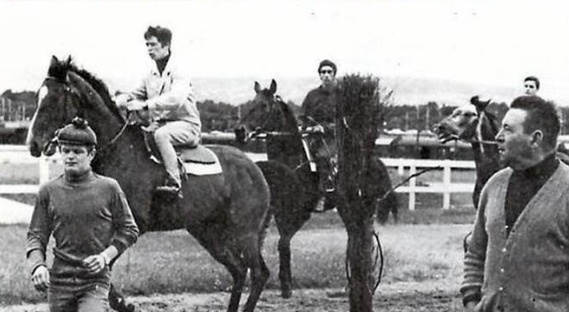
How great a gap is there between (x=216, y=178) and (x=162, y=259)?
9.59ft

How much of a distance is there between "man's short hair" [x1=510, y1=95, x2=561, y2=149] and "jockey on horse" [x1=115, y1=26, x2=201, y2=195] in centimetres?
466

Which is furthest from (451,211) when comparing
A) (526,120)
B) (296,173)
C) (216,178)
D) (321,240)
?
(526,120)

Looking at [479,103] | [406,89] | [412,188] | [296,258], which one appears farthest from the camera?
[412,188]

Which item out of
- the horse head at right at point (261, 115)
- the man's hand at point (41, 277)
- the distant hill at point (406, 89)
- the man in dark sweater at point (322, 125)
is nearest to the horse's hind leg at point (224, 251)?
the horse head at right at point (261, 115)

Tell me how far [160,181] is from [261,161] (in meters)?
2.40

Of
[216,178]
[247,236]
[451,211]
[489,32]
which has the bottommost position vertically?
[451,211]

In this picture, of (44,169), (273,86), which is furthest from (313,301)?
(44,169)

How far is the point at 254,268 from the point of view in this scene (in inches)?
349

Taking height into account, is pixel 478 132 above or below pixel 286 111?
below

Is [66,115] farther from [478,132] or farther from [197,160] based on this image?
[478,132]

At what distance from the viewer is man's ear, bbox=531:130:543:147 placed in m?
3.80

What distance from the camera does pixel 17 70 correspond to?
9.49m

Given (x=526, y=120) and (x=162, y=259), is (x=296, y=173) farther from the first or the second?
(x=526, y=120)

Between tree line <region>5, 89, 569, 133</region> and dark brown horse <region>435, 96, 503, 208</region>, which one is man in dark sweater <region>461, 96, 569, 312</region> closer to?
dark brown horse <region>435, 96, 503, 208</region>
